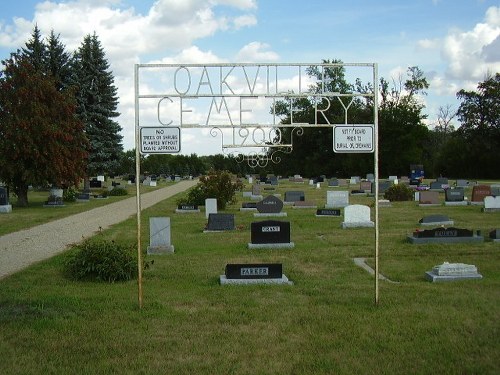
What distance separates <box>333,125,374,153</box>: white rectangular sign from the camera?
316 inches

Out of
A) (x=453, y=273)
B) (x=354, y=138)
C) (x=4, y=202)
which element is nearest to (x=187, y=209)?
(x=4, y=202)

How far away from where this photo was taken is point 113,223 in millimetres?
23438

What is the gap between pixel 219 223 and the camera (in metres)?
19.4

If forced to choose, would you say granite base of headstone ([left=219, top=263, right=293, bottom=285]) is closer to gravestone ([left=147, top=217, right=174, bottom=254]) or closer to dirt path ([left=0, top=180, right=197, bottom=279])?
gravestone ([left=147, top=217, right=174, bottom=254])

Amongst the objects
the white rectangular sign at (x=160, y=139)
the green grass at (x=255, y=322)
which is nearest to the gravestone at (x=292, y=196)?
the green grass at (x=255, y=322)

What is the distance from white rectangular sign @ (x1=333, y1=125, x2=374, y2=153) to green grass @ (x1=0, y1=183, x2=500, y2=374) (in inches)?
86.7

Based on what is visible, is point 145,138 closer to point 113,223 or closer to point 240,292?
point 240,292

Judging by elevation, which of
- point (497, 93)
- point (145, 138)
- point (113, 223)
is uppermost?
point (497, 93)

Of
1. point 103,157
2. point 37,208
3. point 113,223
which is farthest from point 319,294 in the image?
point 103,157

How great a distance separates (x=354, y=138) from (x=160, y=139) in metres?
2.50

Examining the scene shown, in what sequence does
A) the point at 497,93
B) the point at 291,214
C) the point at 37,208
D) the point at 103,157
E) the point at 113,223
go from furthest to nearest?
the point at 497,93
the point at 103,157
the point at 37,208
the point at 291,214
the point at 113,223

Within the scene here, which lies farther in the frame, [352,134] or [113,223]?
[113,223]

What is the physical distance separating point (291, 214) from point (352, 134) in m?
17.3

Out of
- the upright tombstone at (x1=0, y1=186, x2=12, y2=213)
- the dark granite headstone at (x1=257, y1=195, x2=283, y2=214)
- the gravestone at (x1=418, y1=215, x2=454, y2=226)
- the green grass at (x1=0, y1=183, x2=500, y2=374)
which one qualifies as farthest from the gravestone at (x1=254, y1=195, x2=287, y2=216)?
the upright tombstone at (x1=0, y1=186, x2=12, y2=213)
